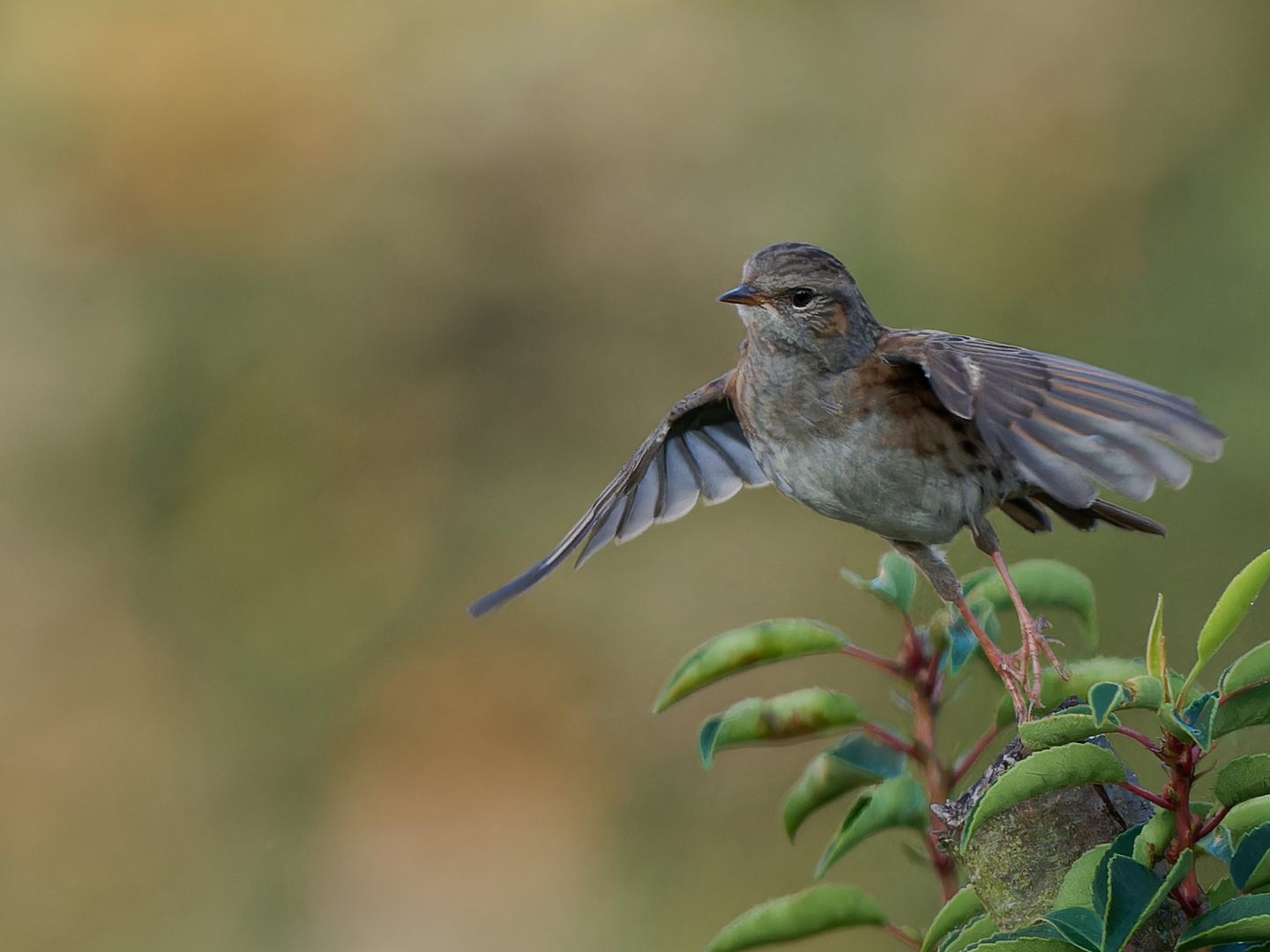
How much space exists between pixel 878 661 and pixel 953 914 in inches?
23.6

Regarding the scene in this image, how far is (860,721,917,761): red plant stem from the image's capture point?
2594mm

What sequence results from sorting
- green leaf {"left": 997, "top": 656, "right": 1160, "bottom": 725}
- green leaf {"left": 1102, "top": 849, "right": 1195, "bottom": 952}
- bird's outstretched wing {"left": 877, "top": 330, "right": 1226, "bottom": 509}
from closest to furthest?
green leaf {"left": 1102, "top": 849, "right": 1195, "bottom": 952}
green leaf {"left": 997, "top": 656, "right": 1160, "bottom": 725}
bird's outstretched wing {"left": 877, "top": 330, "right": 1226, "bottom": 509}

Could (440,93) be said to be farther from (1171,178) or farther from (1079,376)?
(1079,376)

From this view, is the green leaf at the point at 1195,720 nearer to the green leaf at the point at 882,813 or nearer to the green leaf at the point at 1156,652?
the green leaf at the point at 1156,652

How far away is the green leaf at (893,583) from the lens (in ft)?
8.87

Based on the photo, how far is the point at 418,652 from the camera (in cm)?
839

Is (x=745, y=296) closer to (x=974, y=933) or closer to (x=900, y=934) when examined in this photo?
(x=900, y=934)

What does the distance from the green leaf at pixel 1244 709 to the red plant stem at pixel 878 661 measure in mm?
839

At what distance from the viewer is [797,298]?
359 cm

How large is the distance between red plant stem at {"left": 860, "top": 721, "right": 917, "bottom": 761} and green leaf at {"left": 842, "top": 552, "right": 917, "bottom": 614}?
25 centimetres

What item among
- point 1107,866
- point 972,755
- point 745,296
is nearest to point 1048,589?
point 972,755

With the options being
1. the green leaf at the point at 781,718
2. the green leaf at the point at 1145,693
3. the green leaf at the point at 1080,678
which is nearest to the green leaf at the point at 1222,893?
the green leaf at the point at 1145,693

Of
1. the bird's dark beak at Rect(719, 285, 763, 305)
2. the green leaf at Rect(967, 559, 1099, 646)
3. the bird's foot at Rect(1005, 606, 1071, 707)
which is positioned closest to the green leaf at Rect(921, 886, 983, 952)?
the bird's foot at Rect(1005, 606, 1071, 707)

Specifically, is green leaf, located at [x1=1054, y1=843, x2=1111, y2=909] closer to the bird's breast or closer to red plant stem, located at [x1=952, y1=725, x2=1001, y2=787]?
red plant stem, located at [x1=952, y1=725, x2=1001, y2=787]
